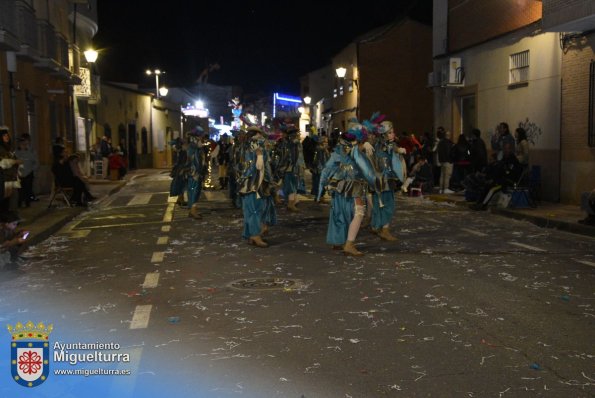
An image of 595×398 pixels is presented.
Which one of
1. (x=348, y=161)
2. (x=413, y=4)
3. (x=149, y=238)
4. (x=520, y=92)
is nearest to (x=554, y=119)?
(x=520, y=92)

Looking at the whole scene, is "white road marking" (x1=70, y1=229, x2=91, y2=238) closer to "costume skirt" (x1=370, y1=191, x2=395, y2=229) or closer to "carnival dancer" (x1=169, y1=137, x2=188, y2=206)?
"carnival dancer" (x1=169, y1=137, x2=188, y2=206)

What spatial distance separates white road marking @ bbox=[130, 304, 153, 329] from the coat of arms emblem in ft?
5.73

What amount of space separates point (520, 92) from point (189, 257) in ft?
39.3

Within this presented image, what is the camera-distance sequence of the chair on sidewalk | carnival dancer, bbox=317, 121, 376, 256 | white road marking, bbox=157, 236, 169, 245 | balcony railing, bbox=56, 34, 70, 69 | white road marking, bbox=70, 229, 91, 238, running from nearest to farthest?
carnival dancer, bbox=317, 121, 376, 256, white road marking, bbox=157, 236, 169, 245, white road marking, bbox=70, 229, 91, 238, the chair on sidewalk, balcony railing, bbox=56, 34, 70, 69

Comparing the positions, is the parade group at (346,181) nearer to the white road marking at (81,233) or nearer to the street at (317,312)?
the street at (317,312)

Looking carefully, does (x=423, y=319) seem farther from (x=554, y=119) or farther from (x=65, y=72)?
(x=65, y=72)

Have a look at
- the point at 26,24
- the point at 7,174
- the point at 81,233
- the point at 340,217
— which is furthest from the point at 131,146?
the point at 340,217

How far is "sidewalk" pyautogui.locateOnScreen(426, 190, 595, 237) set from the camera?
12062 mm

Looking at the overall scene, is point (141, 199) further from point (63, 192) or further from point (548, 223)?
point (548, 223)

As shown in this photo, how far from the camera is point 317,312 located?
6.40 meters

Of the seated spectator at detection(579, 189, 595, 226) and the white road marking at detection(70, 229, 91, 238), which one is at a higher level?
the seated spectator at detection(579, 189, 595, 226)

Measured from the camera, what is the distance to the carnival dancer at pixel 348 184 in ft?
30.7

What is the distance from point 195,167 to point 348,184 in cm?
536

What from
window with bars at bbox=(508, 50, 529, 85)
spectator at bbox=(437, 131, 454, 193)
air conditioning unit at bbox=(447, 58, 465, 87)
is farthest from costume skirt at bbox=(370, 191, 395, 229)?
air conditioning unit at bbox=(447, 58, 465, 87)
